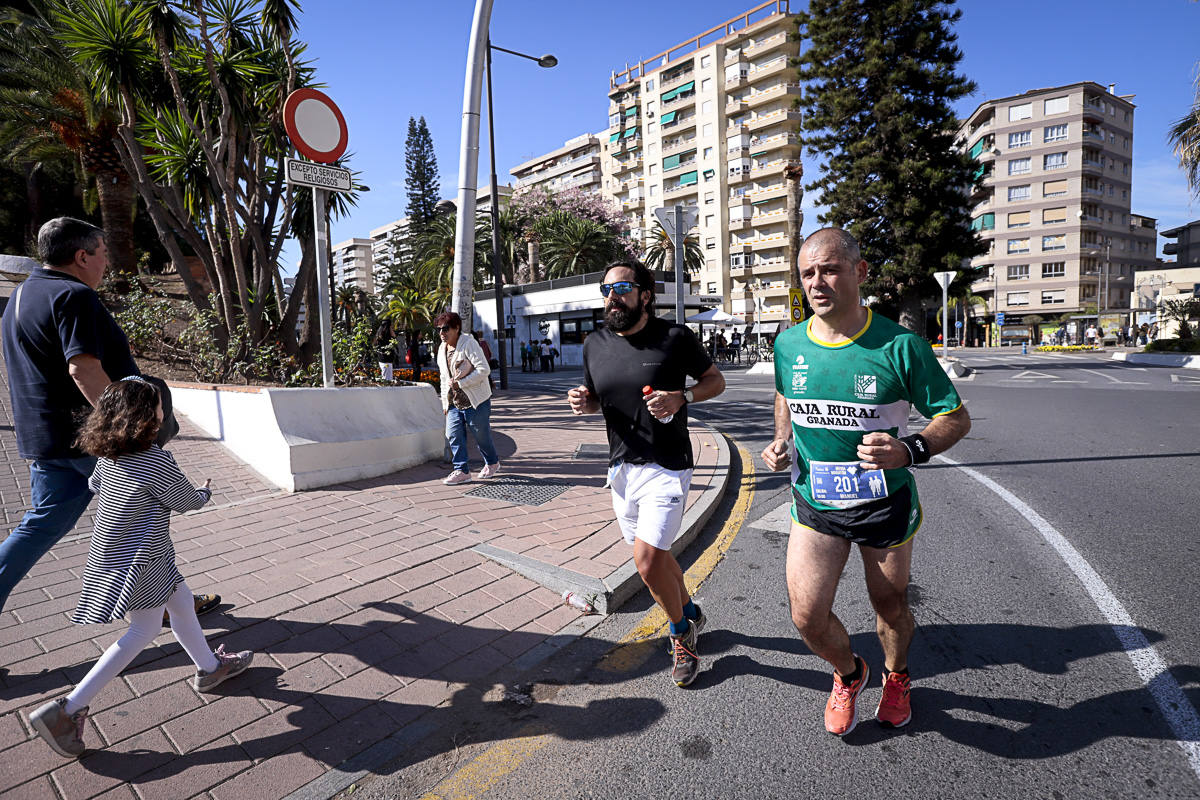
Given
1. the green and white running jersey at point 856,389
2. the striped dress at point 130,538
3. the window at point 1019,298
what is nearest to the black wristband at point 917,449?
the green and white running jersey at point 856,389

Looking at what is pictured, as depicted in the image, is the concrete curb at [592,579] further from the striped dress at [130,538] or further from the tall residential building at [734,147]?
the tall residential building at [734,147]

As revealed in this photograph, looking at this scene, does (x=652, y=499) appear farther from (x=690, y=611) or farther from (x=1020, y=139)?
(x=1020, y=139)

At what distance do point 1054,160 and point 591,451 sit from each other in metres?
73.0

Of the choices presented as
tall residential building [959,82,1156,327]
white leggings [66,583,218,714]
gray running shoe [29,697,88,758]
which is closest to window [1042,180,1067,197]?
tall residential building [959,82,1156,327]

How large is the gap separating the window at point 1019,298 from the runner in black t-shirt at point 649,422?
7377cm

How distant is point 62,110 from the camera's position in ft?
55.5

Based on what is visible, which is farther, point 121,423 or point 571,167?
point 571,167

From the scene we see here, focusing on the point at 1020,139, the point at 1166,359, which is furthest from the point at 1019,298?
the point at 1166,359

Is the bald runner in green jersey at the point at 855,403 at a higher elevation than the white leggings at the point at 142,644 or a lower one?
higher

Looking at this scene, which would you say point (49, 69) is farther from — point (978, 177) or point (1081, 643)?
point (978, 177)

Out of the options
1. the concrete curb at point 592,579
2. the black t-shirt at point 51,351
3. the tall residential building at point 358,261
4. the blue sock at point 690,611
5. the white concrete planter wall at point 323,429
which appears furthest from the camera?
the tall residential building at point 358,261

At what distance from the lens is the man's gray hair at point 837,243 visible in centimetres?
242

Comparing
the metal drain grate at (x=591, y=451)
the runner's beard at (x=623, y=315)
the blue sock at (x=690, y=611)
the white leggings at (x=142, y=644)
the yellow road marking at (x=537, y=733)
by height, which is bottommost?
the yellow road marking at (x=537, y=733)

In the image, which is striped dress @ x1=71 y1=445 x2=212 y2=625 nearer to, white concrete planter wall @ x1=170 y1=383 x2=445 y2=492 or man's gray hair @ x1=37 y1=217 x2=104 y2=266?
man's gray hair @ x1=37 y1=217 x2=104 y2=266
